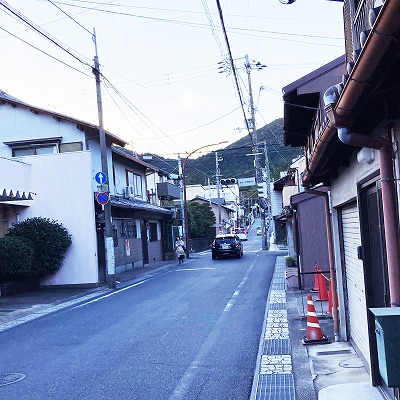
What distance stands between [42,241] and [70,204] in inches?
85.5

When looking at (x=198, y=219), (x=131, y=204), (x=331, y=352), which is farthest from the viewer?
(x=198, y=219)

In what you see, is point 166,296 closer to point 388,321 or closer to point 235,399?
point 235,399

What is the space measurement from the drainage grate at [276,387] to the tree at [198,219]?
42.9 metres

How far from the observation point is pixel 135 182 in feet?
107

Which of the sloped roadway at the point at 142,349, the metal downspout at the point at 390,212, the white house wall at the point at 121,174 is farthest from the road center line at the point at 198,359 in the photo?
the white house wall at the point at 121,174

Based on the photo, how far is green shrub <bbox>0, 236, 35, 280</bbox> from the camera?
1769 cm

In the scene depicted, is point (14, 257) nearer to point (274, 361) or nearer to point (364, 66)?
point (274, 361)

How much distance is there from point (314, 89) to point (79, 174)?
1264 centimetres

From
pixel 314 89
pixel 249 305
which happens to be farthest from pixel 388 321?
pixel 249 305

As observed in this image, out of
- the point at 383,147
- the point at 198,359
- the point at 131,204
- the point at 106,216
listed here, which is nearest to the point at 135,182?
the point at 131,204

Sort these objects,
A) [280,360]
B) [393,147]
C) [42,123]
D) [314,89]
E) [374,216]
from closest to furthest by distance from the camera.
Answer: [393,147], [374,216], [280,360], [314,89], [42,123]

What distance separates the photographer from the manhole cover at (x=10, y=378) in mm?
7096

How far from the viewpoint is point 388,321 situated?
12.9ft

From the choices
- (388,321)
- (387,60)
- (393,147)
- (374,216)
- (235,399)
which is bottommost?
(235,399)
